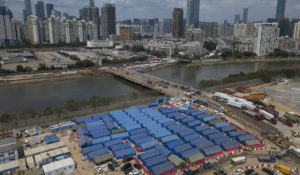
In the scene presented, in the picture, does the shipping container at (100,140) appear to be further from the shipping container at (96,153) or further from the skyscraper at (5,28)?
the skyscraper at (5,28)

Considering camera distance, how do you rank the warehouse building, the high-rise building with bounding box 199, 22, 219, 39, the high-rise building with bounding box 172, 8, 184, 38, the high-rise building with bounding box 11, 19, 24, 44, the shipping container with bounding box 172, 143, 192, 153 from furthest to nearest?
1. the high-rise building with bounding box 199, 22, 219, 39
2. the high-rise building with bounding box 172, 8, 184, 38
3. the high-rise building with bounding box 11, 19, 24, 44
4. the shipping container with bounding box 172, 143, 192, 153
5. the warehouse building

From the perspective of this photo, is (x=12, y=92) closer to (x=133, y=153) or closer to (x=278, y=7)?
(x=133, y=153)

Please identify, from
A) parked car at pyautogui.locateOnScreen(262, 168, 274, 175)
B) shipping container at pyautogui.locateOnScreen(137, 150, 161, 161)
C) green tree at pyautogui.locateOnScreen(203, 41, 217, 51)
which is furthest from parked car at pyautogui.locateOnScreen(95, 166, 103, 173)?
green tree at pyautogui.locateOnScreen(203, 41, 217, 51)

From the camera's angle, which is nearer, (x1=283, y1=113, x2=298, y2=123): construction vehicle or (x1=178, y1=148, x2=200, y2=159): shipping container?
(x1=178, y1=148, x2=200, y2=159): shipping container

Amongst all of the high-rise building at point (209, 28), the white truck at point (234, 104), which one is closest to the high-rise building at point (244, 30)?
the high-rise building at point (209, 28)

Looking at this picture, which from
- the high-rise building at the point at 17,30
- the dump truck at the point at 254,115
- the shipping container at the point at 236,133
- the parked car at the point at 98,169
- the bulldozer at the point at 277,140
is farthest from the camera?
the high-rise building at the point at 17,30

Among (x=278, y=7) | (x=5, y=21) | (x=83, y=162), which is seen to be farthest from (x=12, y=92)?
(x=278, y=7)

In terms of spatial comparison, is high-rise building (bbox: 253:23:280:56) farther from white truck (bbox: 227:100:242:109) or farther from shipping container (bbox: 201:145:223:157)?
shipping container (bbox: 201:145:223:157)
